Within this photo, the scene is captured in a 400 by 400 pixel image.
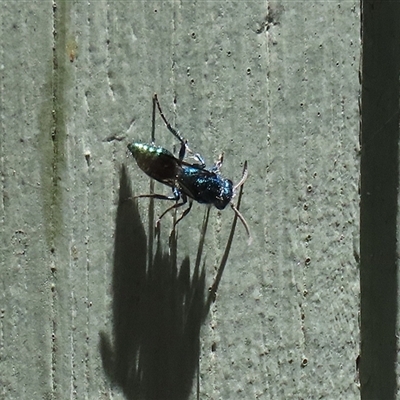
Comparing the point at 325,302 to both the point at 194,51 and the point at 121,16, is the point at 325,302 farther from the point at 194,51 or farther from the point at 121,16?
the point at 121,16

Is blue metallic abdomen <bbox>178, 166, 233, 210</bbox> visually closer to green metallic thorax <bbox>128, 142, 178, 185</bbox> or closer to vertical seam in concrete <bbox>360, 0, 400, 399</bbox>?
green metallic thorax <bbox>128, 142, 178, 185</bbox>

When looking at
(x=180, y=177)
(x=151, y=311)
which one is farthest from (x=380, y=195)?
(x=151, y=311)

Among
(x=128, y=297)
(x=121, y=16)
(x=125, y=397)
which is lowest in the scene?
(x=125, y=397)

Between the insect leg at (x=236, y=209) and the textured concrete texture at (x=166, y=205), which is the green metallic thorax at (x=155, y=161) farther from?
the insect leg at (x=236, y=209)

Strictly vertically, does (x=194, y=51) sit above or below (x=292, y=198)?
above

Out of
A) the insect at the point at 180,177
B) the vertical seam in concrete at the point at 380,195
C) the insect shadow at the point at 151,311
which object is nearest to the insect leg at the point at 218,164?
the insect at the point at 180,177

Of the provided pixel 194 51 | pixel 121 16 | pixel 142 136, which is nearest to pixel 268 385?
pixel 142 136

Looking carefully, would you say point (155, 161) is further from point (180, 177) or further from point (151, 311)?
point (151, 311)

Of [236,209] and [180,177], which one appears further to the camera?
[180,177]
